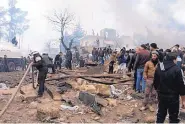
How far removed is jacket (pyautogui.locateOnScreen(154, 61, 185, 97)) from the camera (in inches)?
215

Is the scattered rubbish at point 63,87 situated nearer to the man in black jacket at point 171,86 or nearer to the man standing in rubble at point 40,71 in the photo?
the man standing in rubble at point 40,71

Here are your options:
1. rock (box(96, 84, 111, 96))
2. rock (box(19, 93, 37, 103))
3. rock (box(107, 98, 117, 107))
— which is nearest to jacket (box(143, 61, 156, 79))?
rock (box(107, 98, 117, 107))

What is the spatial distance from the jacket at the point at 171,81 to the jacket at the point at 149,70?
261cm

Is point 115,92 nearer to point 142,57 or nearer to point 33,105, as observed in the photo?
point 142,57

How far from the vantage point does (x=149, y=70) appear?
834 cm

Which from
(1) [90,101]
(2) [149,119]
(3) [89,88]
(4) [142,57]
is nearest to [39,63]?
(3) [89,88]

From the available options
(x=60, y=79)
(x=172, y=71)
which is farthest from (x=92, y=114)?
(x=60, y=79)

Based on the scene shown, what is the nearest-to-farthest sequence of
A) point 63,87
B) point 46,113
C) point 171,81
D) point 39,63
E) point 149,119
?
1. point 171,81
2. point 46,113
3. point 149,119
4. point 39,63
5. point 63,87

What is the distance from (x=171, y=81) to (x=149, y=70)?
2834 millimetres

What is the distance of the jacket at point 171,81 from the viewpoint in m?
5.46

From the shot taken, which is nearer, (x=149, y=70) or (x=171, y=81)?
(x=171, y=81)

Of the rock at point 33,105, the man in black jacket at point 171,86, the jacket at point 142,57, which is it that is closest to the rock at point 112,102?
the jacket at point 142,57

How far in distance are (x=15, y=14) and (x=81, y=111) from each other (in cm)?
4493

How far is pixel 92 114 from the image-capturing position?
8.35 metres
